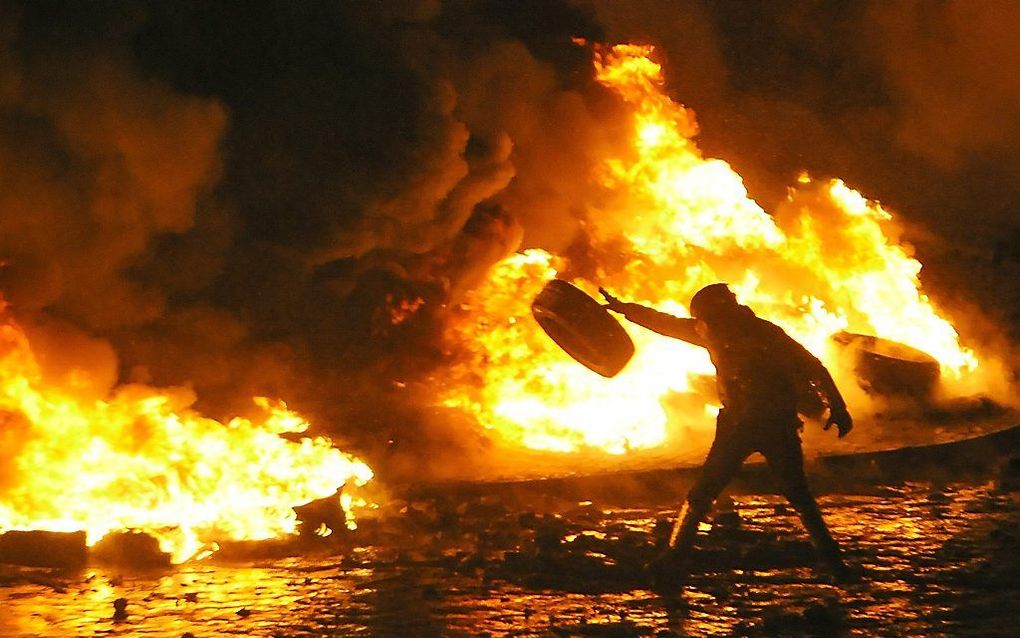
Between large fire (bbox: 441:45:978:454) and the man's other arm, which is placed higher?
large fire (bbox: 441:45:978:454)

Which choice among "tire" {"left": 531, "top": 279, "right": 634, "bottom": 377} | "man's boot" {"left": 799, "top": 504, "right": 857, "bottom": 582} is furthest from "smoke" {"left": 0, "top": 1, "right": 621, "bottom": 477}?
"man's boot" {"left": 799, "top": 504, "right": 857, "bottom": 582}

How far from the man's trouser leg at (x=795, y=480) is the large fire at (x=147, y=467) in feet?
11.8

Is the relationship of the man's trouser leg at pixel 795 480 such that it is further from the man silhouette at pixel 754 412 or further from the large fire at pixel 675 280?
the large fire at pixel 675 280

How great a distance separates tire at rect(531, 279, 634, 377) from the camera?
28.7 feet

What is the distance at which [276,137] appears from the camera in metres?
12.4

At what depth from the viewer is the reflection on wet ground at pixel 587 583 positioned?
5.03 m

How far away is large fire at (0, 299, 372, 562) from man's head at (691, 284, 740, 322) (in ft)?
11.2

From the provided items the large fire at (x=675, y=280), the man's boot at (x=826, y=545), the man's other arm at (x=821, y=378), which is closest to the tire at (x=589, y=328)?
the large fire at (x=675, y=280)

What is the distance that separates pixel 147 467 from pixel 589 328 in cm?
398

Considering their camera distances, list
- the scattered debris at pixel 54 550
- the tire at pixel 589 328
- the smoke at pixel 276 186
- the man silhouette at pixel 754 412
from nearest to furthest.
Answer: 1. the man silhouette at pixel 754 412
2. the scattered debris at pixel 54 550
3. the tire at pixel 589 328
4. the smoke at pixel 276 186

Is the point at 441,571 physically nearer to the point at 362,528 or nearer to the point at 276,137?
the point at 362,528

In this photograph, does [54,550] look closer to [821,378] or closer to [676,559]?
[676,559]

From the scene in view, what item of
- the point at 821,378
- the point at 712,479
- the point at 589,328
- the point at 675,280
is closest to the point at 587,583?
the point at 712,479

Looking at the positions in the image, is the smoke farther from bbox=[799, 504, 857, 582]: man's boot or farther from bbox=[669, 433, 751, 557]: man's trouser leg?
bbox=[799, 504, 857, 582]: man's boot
